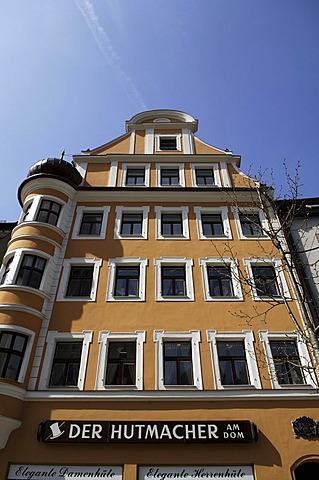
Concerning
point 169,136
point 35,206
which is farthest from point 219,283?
point 169,136

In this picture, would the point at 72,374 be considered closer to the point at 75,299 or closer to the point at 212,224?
the point at 75,299

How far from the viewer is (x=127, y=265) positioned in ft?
54.8

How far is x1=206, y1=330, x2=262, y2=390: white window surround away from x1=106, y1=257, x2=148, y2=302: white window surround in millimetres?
3296

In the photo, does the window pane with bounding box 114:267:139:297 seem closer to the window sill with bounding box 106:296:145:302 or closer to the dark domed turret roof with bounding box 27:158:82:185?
the window sill with bounding box 106:296:145:302

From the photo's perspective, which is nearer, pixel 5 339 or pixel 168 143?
pixel 5 339

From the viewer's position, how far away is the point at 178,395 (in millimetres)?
12539

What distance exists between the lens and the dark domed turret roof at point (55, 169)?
62.6 feet

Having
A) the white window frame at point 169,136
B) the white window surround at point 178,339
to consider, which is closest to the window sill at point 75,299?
the white window surround at point 178,339

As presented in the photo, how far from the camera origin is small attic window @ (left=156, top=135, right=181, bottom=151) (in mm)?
23047

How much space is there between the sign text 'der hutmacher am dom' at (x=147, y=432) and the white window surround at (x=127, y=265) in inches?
192

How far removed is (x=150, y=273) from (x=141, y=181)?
6.84m

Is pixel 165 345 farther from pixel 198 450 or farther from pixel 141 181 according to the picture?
pixel 141 181

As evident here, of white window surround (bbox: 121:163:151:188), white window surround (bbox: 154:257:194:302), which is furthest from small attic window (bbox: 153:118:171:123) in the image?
white window surround (bbox: 154:257:194:302)

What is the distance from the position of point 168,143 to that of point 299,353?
49.2 feet
